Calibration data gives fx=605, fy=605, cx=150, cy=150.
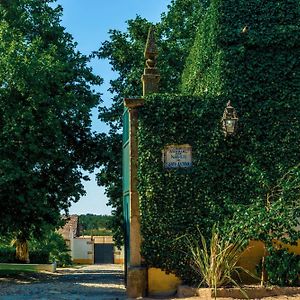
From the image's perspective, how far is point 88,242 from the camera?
50656 millimetres

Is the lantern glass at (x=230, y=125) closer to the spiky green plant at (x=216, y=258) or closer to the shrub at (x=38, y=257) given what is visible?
the spiky green plant at (x=216, y=258)

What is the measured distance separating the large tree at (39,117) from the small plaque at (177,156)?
658 cm

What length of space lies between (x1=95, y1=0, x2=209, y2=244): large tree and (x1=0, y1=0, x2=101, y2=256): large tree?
2.86 feet

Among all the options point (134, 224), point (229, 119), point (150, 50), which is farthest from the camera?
point (150, 50)

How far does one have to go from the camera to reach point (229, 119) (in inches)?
477

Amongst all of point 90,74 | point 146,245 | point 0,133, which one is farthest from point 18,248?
point 146,245

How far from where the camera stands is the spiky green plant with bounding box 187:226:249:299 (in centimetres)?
1139

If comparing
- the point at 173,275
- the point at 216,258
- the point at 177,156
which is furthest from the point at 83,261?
Result: the point at 216,258

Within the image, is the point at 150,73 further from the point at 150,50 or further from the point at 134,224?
the point at 134,224

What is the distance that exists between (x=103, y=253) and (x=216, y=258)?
41.9 meters

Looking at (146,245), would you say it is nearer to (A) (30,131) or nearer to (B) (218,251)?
(B) (218,251)

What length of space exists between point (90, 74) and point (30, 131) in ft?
17.7

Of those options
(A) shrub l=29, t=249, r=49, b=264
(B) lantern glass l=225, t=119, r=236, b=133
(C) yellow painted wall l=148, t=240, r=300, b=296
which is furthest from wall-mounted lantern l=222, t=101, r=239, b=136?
(A) shrub l=29, t=249, r=49, b=264

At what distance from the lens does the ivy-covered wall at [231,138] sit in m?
12.2
